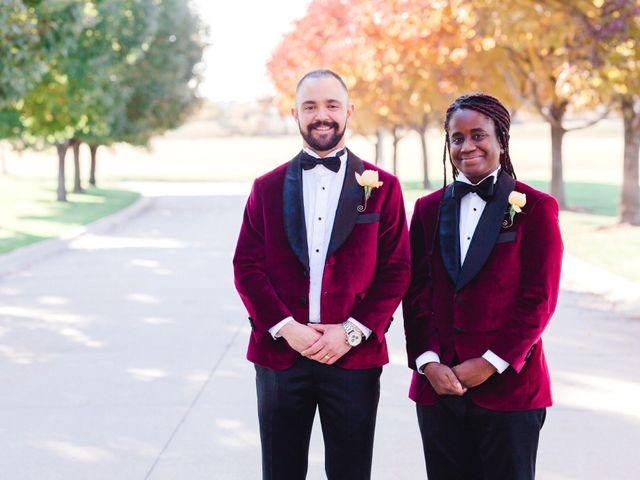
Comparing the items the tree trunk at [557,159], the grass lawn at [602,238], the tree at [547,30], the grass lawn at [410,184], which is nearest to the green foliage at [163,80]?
the grass lawn at [410,184]

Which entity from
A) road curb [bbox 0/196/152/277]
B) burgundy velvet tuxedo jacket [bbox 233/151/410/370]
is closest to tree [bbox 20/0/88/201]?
road curb [bbox 0/196/152/277]

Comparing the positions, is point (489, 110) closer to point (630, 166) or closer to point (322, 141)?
point (322, 141)

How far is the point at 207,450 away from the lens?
612 centimetres

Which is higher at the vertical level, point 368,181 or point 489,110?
point 489,110

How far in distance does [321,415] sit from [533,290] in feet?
3.33

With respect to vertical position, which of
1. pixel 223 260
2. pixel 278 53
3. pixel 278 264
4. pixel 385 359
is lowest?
pixel 223 260

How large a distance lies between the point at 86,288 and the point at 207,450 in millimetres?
7635

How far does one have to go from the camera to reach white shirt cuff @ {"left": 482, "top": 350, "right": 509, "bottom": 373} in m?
3.60

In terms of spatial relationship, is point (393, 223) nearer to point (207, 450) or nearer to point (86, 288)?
point (207, 450)

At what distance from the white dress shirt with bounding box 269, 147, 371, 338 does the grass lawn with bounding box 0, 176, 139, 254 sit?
14.1 m

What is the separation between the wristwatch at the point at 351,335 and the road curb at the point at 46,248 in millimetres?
11805

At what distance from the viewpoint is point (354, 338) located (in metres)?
3.91

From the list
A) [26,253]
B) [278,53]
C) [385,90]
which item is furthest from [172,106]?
[26,253]

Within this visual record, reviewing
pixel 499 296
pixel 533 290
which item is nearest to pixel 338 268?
pixel 499 296
